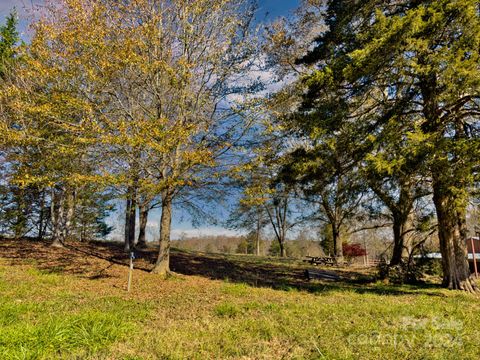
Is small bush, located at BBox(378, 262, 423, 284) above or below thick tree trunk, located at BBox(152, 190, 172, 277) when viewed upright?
below

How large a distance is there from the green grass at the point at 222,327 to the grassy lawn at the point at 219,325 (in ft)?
0.05

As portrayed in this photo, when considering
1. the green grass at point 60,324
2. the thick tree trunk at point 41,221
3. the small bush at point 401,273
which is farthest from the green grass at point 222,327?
the thick tree trunk at point 41,221

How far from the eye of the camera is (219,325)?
16.3ft

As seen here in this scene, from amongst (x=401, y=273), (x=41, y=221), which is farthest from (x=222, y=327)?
(x=41, y=221)

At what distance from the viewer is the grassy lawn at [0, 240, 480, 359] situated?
3.80 m

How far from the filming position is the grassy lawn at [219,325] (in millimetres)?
3799

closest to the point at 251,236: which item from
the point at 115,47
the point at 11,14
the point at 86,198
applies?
the point at 86,198

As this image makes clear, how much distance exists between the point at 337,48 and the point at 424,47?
3477mm

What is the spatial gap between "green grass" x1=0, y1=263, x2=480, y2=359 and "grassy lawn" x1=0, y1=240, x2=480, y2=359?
0.01 m

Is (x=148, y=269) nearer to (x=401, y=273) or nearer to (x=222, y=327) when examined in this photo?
(x=222, y=327)

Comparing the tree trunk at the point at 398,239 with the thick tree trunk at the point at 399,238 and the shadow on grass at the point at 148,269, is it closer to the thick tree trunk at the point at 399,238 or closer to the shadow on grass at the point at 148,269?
the thick tree trunk at the point at 399,238

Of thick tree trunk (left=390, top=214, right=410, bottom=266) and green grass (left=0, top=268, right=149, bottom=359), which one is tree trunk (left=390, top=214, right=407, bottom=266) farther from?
green grass (left=0, top=268, right=149, bottom=359)

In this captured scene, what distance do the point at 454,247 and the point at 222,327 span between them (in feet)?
28.1

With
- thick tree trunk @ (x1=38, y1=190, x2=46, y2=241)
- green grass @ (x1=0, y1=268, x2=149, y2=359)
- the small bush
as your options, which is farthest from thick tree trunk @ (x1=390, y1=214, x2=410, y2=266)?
thick tree trunk @ (x1=38, y1=190, x2=46, y2=241)
